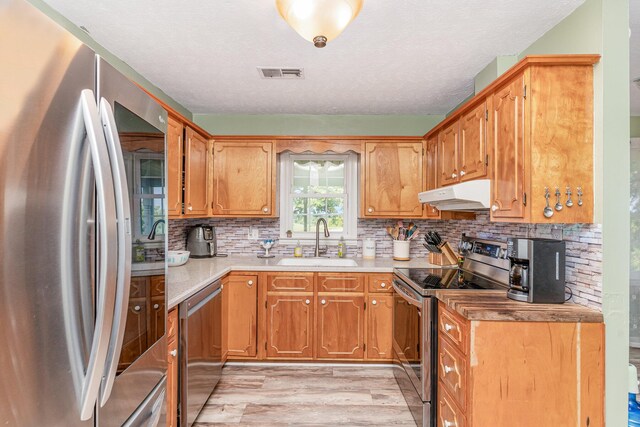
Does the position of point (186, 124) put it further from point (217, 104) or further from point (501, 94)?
point (501, 94)

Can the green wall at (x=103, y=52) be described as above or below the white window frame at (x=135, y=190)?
above

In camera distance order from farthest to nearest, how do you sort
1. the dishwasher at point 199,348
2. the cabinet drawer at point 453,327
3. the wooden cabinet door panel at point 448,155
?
the wooden cabinet door panel at point 448,155 < the dishwasher at point 199,348 < the cabinet drawer at point 453,327

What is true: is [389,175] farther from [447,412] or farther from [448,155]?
[447,412]

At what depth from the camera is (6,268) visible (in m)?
0.63

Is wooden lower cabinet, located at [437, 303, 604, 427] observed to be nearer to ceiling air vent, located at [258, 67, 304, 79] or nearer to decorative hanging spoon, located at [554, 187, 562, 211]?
decorative hanging spoon, located at [554, 187, 562, 211]

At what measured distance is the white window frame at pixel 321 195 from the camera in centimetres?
376

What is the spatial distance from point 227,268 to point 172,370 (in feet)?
3.65

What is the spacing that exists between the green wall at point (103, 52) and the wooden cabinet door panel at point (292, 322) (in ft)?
6.48

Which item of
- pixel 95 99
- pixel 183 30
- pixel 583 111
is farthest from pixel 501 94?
pixel 95 99

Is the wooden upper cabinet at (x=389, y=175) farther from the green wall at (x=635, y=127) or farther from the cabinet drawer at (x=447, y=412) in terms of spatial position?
the green wall at (x=635, y=127)

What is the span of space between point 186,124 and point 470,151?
219 centimetres

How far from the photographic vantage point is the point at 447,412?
1880mm

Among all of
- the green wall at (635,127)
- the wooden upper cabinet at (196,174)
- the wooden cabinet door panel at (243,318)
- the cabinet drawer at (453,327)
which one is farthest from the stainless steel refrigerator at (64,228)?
the green wall at (635,127)

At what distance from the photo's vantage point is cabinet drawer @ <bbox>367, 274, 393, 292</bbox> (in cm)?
302
